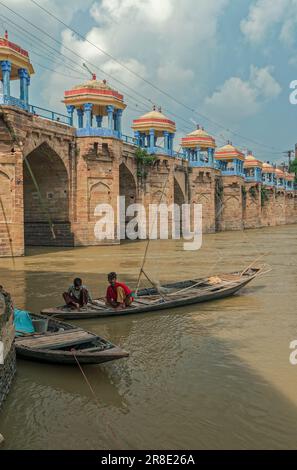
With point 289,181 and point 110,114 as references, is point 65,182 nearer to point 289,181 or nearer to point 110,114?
point 110,114

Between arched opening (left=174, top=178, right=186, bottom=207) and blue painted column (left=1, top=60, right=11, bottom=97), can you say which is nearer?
blue painted column (left=1, top=60, right=11, bottom=97)

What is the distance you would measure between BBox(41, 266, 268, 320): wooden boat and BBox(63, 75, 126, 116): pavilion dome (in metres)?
16.9

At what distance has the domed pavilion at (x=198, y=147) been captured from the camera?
40.8 m

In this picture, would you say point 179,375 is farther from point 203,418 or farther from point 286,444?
point 286,444

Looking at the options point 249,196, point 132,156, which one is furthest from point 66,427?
point 249,196

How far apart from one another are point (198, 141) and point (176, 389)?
121ft

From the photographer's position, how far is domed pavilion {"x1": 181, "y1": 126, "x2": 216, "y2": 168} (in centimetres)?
4075

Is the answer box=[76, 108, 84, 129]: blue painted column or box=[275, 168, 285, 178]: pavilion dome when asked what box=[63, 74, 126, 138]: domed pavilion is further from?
box=[275, 168, 285, 178]: pavilion dome

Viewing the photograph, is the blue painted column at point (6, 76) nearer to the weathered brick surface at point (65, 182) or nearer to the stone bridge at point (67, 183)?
the weathered brick surface at point (65, 182)

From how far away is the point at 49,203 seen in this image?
25500 mm

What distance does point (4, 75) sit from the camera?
1950 centimetres

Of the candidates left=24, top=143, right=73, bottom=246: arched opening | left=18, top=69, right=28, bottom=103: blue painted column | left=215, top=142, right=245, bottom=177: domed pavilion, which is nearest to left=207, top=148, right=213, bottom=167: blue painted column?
left=215, top=142, right=245, bottom=177: domed pavilion

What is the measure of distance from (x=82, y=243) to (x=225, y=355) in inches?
751

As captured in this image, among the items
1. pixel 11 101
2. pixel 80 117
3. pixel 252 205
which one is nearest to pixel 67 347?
pixel 11 101
